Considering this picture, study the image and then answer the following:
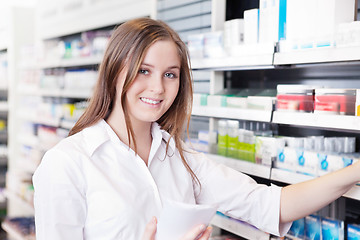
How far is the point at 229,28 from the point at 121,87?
104 cm

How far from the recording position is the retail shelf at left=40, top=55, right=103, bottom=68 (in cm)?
422

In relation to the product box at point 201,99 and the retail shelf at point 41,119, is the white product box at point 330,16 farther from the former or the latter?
the retail shelf at point 41,119


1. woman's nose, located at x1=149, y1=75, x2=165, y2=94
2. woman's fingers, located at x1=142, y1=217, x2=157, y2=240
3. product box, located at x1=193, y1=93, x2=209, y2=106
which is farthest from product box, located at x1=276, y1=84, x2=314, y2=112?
woman's fingers, located at x1=142, y1=217, x2=157, y2=240

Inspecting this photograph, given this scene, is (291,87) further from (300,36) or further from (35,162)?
(35,162)

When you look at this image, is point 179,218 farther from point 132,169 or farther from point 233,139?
point 233,139

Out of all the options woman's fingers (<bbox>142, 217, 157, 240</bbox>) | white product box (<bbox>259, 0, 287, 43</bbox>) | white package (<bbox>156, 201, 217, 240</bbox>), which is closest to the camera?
white package (<bbox>156, 201, 217, 240</bbox>)

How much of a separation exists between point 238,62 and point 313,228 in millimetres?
957

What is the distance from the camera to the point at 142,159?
183 centimetres

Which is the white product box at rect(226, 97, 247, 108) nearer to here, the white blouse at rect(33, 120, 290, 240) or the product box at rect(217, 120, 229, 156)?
the product box at rect(217, 120, 229, 156)

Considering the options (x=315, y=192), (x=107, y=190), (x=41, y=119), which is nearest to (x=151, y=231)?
(x=107, y=190)

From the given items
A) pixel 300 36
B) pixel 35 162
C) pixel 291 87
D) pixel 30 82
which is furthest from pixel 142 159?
pixel 30 82

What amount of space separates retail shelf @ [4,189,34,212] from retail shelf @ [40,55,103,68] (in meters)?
1.78

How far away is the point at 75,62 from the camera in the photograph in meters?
4.58

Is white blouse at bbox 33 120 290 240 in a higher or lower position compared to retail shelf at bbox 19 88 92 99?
lower
